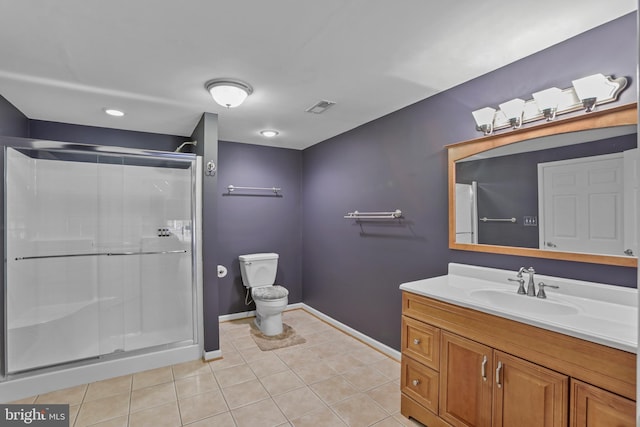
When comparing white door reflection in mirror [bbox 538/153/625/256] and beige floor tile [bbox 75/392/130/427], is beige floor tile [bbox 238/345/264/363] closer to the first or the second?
beige floor tile [bbox 75/392/130/427]

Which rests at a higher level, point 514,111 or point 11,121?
point 11,121

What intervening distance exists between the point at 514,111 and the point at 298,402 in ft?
7.82

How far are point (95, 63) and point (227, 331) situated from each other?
2818 mm

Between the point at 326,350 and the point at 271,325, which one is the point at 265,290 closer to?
the point at 271,325

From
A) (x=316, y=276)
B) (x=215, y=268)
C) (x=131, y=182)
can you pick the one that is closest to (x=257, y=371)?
(x=215, y=268)

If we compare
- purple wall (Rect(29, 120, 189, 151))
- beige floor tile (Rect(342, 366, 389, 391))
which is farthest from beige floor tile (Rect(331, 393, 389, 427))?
purple wall (Rect(29, 120, 189, 151))

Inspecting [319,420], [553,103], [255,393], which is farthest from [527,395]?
[255,393]

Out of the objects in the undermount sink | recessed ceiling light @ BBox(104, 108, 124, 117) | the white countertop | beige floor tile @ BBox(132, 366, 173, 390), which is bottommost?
beige floor tile @ BBox(132, 366, 173, 390)

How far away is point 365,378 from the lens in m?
2.48

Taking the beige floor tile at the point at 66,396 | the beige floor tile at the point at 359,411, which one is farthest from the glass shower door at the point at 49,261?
the beige floor tile at the point at 359,411

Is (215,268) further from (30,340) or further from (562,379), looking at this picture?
(562,379)

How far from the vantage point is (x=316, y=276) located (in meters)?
4.06

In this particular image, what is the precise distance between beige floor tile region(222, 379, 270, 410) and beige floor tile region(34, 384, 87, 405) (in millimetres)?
1027

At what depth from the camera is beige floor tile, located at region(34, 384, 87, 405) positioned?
2.19 meters
